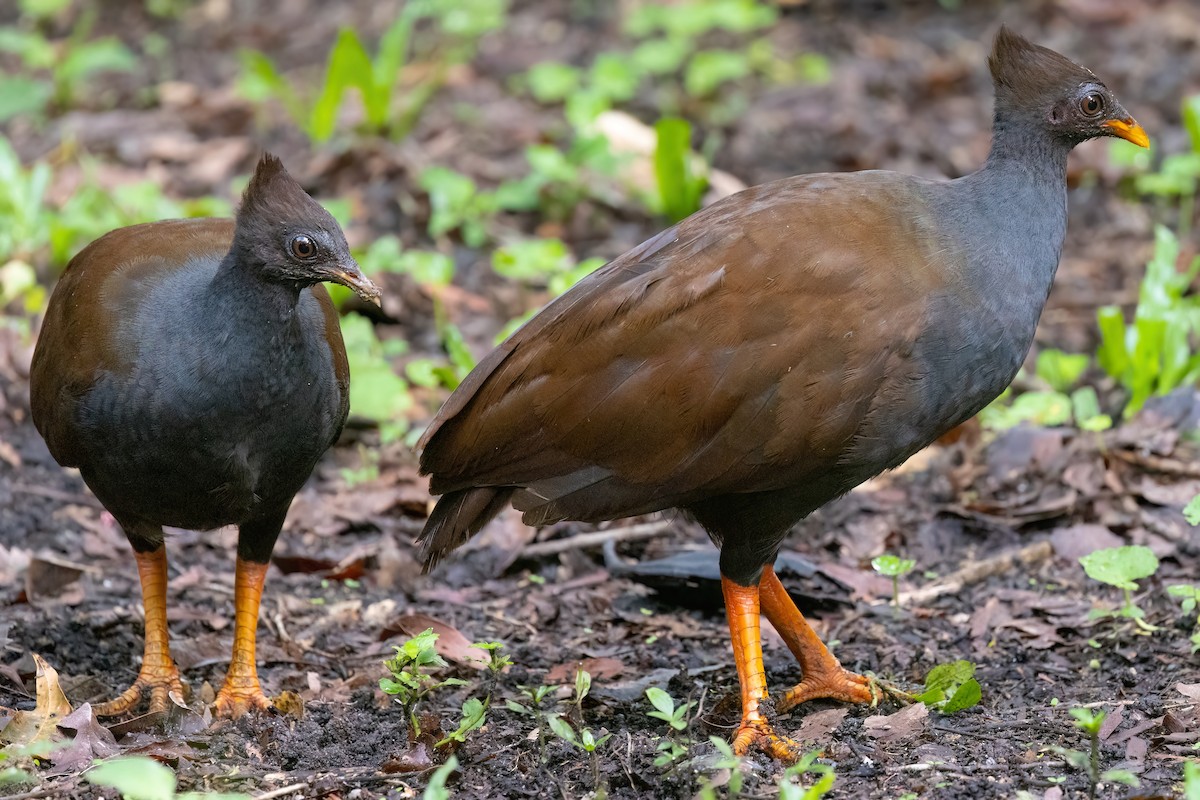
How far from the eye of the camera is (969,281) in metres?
4.63

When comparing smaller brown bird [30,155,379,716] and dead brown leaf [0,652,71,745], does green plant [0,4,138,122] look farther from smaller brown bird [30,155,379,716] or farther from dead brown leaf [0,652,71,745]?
dead brown leaf [0,652,71,745]

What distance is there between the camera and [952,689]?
4.84 meters

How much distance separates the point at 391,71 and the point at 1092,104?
17.6 ft

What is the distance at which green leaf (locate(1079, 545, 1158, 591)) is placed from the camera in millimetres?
4906

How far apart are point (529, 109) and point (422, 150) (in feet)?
3.69

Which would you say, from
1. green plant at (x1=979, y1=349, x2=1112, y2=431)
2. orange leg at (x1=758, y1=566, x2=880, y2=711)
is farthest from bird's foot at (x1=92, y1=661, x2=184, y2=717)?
green plant at (x1=979, y1=349, x2=1112, y2=431)

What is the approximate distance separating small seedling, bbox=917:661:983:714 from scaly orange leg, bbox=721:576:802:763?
0.54 metres

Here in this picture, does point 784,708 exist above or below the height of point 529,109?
below

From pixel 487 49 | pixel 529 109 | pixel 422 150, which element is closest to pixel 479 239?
pixel 422 150

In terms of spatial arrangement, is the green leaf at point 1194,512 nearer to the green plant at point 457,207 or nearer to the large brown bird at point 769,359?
the large brown bird at point 769,359

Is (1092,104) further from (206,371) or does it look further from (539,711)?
(206,371)

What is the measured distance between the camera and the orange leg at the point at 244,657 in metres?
5.02

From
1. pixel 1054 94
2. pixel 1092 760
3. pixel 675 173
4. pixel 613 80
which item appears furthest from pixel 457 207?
pixel 1092 760

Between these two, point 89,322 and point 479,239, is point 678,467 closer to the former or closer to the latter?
point 89,322
